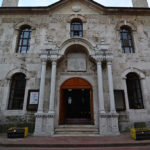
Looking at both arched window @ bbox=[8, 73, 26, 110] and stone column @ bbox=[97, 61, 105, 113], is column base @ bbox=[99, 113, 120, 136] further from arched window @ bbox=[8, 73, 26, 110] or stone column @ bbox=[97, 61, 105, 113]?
arched window @ bbox=[8, 73, 26, 110]

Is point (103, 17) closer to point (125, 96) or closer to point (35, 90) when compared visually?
point (125, 96)

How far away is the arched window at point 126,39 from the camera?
9098 mm

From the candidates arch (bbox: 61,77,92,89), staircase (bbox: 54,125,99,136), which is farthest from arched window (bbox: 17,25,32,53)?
staircase (bbox: 54,125,99,136)

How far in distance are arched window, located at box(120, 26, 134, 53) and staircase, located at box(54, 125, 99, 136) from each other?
6567mm

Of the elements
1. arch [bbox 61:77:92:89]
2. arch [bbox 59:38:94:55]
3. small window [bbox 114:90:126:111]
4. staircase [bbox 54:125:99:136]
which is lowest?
staircase [bbox 54:125:99:136]

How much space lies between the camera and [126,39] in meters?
9.34

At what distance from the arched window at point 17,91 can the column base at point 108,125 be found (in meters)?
5.51

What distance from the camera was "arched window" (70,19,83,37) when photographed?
9.38m

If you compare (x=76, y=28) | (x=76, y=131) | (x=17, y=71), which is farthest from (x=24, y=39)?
(x=76, y=131)

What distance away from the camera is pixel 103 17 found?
9625 mm

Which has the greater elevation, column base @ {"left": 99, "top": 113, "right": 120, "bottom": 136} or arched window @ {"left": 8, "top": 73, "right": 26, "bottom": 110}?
arched window @ {"left": 8, "top": 73, "right": 26, "bottom": 110}

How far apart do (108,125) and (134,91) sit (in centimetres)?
349

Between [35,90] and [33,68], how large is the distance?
1.73 metres

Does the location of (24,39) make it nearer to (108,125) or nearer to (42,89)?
(42,89)
